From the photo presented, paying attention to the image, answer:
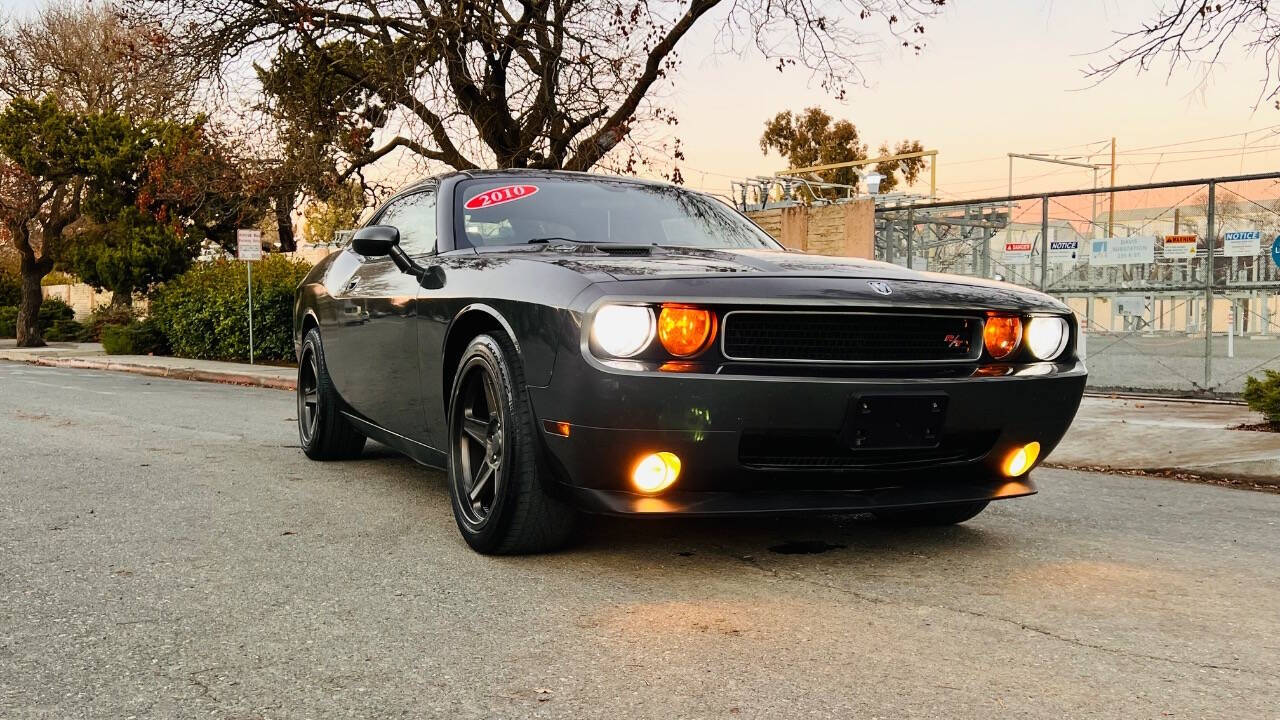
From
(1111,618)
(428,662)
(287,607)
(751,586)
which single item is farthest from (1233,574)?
(287,607)

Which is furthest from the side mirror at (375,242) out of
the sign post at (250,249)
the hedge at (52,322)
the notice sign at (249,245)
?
the hedge at (52,322)

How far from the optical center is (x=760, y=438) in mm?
3578

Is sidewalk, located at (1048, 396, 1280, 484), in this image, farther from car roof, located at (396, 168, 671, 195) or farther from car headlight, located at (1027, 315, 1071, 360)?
car roof, located at (396, 168, 671, 195)

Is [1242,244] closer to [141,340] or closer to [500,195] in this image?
[500,195]

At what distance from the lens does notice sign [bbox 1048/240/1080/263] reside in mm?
13414

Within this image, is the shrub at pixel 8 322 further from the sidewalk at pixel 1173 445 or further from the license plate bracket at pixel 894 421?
Result: the license plate bracket at pixel 894 421

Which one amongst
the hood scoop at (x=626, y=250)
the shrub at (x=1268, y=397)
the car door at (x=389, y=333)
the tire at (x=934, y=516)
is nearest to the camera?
the hood scoop at (x=626, y=250)

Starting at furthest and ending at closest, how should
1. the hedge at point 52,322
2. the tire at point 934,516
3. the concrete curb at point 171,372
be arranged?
the hedge at point 52,322 < the concrete curb at point 171,372 < the tire at point 934,516

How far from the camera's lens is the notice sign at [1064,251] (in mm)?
13414

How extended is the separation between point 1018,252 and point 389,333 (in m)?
10.8

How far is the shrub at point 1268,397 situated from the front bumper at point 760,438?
4.88 m

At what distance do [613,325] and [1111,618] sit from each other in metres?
1.76

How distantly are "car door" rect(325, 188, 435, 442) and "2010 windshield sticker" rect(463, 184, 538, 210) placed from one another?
262 millimetres

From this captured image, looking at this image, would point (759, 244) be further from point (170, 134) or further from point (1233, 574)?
point (170, 134)
